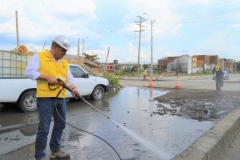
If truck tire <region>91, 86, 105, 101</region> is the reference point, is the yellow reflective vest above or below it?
above

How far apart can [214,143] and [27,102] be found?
5695mm

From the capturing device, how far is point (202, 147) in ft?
11.6

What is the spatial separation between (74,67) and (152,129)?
4955mm

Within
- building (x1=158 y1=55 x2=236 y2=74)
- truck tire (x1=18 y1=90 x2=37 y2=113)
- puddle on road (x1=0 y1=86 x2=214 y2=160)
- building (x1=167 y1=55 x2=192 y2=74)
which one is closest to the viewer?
puddle on road (x1=0 y1=86 x2=214 y2=160)

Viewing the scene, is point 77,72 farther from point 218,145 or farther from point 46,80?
point 218,145

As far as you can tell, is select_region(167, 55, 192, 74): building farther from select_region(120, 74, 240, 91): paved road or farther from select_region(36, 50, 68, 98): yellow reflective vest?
select_region(36, 50, 68, 98): yellow reflective vest

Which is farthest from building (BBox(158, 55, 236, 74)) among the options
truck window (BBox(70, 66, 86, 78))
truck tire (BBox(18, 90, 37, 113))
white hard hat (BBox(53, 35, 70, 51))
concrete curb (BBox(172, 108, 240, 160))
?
white hard hat (BBox(53, 35, 70, 51))

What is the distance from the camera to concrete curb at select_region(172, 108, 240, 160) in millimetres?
3264

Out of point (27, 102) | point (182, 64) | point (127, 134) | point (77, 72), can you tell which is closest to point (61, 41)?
point (127, 134)

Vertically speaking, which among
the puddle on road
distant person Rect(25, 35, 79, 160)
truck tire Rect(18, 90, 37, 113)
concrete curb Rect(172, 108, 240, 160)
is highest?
distant person Rect(25, 35, 79, 160)

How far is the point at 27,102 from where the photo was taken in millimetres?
7102

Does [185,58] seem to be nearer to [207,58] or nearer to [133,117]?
→ [207,58]

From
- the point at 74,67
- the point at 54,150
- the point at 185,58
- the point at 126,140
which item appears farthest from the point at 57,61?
the point at 185,58

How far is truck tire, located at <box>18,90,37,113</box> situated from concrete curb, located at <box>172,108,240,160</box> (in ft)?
17.4
